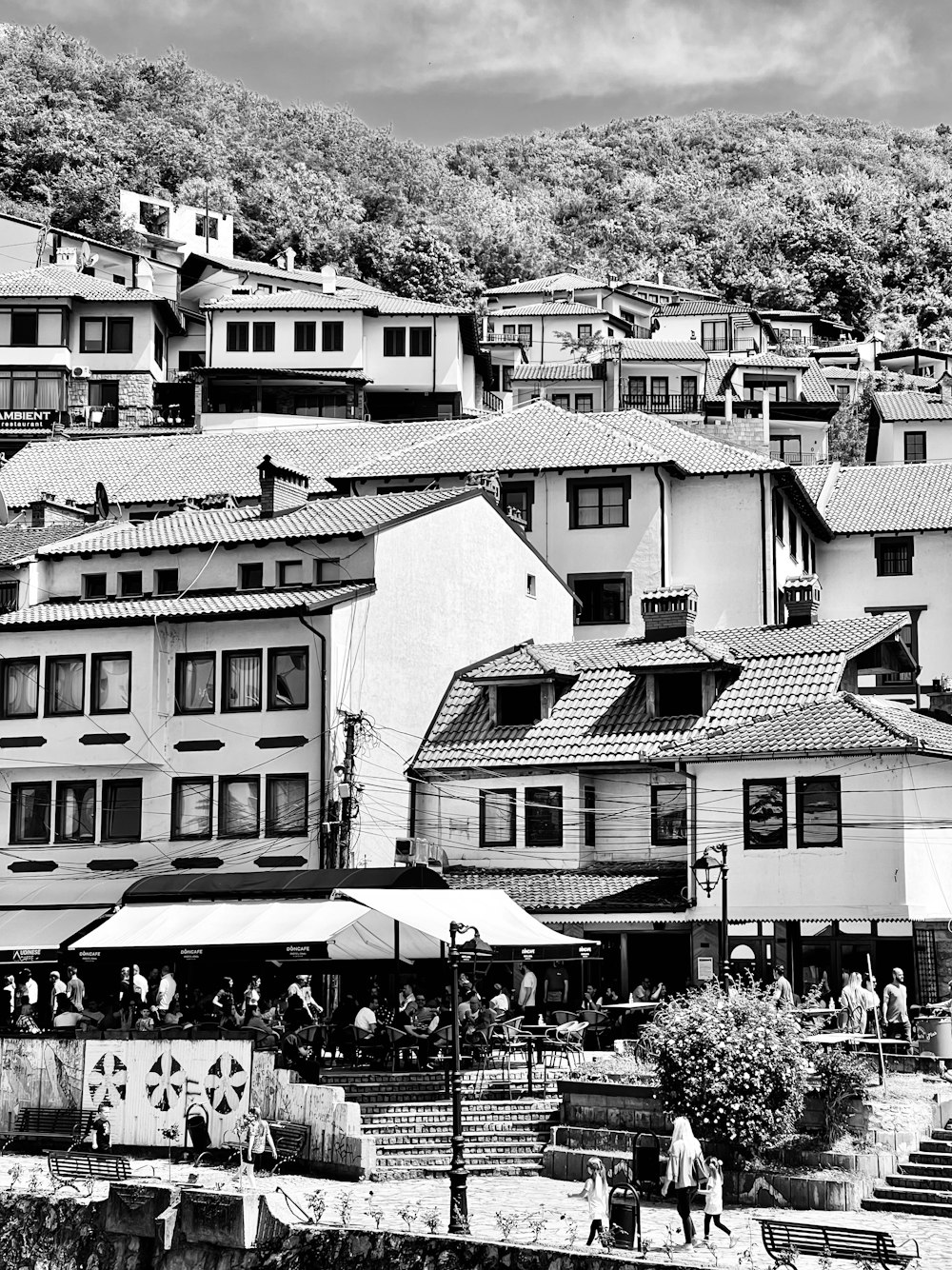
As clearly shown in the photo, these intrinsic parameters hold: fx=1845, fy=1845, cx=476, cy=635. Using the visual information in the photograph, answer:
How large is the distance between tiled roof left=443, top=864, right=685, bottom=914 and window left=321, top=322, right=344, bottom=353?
43918 millimetres

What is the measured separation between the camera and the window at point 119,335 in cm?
8362

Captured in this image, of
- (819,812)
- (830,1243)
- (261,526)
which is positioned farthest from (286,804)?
(830,1243)

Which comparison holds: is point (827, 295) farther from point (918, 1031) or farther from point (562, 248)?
point (918, 1031)

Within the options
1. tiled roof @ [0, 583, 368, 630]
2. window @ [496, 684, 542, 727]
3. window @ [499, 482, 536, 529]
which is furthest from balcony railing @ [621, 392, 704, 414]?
tiled roof @ [0, 583, 368, 630]

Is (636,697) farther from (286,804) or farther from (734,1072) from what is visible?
(734,1072)

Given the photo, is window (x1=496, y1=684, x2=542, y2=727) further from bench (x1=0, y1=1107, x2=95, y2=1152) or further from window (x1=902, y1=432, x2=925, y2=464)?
window (x1=902, y1=432, x2=925, y2=464)

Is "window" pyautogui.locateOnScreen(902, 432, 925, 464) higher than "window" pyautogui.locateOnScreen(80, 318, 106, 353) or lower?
lower

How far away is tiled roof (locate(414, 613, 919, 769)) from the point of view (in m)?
43.2

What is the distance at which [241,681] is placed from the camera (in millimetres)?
44031

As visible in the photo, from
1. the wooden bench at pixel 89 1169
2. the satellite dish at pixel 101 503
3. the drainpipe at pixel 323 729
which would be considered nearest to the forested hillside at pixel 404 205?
the satellite dish at pixel 101 503

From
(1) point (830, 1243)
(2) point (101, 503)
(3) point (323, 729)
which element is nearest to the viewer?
(1) point (830, 1243)

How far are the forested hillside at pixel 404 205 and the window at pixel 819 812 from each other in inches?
3063

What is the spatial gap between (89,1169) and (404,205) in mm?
130393

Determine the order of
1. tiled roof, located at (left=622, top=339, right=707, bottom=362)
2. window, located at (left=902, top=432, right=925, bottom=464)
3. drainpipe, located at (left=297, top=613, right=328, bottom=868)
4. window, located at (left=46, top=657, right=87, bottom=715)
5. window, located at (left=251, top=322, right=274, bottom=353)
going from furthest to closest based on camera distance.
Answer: tiled roof, located at (left=622, top=339, right=707, bottom=362) → window, located at (left=902, top=432, right=925, bottom=464) → window, located at (left=251, top=322, right=274, bottom=353) → window, located at (left=46, top=657, right=87, bottom=715) → drainpipe, located at (left=297, top=613, right=328, bottom=868)
